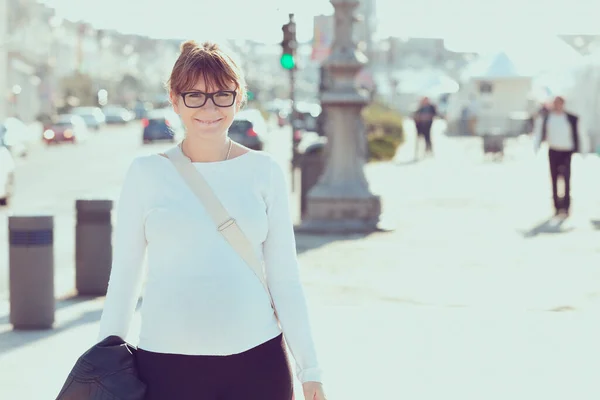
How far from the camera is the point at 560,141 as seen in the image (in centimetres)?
1814

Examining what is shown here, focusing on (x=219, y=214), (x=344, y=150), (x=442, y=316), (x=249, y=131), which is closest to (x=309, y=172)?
(x=344, y=150)

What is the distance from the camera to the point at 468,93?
6738 centimetres

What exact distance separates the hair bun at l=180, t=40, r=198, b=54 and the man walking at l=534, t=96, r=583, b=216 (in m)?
15.3

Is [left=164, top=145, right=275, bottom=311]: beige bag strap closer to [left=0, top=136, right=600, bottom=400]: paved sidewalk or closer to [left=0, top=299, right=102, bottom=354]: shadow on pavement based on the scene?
[left=0, top=136, right=600, bottom=400]: paved sidewalk

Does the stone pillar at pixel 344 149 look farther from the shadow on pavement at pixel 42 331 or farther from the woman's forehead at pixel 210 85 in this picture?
the woman's forehead at pixel 210 85

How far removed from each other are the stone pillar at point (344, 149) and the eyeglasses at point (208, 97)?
1312cm

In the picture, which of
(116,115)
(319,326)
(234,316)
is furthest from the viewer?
(116,115)

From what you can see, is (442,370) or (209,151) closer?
(209,151)

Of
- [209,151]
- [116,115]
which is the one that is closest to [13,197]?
[209,151]

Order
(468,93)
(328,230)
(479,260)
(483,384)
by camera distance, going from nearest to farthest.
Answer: (483,384)
(479,260)
(328,230)
(468,93)

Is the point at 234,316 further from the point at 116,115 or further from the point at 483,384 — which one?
the point at 116,115

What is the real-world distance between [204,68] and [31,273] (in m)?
6.03

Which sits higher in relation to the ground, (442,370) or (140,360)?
(140,360)

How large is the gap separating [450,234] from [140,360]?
13.3 meters
